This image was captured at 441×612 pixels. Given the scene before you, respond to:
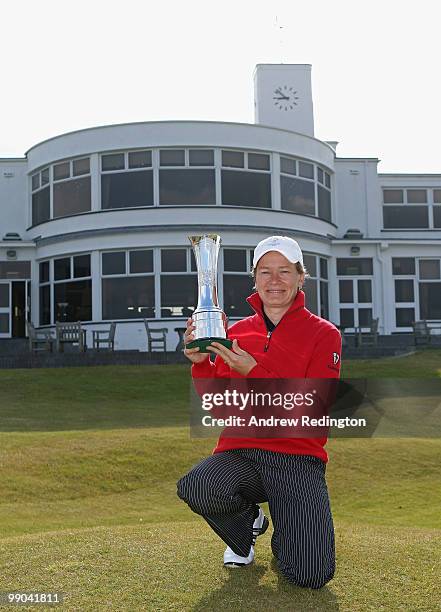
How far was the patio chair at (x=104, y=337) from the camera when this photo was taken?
62.0 ft

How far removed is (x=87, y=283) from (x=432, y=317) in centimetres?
1205

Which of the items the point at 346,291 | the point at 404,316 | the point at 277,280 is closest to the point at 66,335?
the point at 346,291

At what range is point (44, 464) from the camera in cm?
776

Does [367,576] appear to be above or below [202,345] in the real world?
below

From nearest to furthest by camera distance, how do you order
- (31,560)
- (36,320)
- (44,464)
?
(31,560) → (44,464) → (36,320)

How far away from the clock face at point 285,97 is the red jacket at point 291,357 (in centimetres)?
2749

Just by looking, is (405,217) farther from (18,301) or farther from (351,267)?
(18,301)

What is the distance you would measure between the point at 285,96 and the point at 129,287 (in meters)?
12.8

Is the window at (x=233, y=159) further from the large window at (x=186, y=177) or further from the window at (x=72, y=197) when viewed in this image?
the window at (x=72, y=197)

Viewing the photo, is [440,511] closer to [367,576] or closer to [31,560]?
[367,576]

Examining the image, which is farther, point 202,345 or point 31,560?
point 31,560

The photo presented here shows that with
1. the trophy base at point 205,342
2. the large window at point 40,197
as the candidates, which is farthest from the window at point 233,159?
the trophy base at point 205,342

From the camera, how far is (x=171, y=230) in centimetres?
2164

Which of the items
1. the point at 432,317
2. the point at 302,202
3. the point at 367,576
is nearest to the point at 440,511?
the point at 367,576
